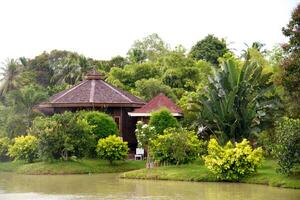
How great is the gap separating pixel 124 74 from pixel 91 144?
573 inches

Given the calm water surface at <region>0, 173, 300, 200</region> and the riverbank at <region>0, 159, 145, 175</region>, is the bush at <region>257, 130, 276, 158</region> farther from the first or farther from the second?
the riverbank at <region>0, 159, 145, 175</region>

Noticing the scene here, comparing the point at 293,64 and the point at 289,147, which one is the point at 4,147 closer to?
the point at 289,147

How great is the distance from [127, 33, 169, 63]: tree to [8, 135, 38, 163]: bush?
24.9m

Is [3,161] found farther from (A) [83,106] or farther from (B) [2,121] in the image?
(A) [83,106]

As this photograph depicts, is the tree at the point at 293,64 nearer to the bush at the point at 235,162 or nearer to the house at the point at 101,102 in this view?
the bush at the point at 235,162

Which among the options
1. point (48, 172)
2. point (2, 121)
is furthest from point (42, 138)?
point (2, 121)

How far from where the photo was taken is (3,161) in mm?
31281

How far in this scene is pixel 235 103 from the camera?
80.9 feet

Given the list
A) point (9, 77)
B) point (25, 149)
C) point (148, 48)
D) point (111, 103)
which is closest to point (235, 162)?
point (25, 149)

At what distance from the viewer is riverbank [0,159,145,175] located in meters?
25.9

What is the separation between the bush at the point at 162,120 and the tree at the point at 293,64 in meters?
8.04

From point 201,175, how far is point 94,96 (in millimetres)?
10901

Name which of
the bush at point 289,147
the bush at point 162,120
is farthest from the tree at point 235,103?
the bush at point 289,147

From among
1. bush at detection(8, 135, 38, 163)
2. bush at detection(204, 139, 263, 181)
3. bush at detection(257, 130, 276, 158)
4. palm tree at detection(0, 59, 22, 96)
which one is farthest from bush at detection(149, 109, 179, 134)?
palm tree at detection(0, 59, 22, 96)
